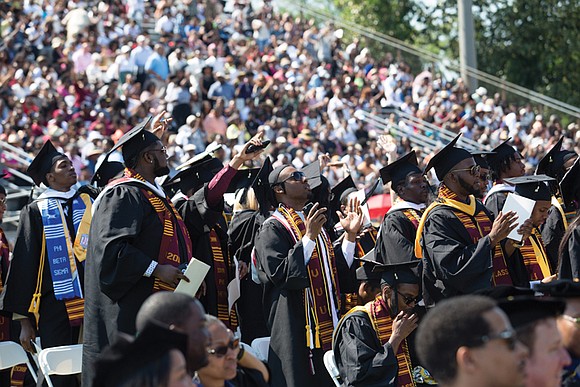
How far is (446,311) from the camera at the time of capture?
4211 millimetres

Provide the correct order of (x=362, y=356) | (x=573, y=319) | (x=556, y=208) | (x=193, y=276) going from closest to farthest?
(x=573, y=319)
(x=193, y=276)
(x=362, y=356)
(x=556, y=208)

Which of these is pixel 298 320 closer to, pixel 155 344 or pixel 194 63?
pixel 155 344

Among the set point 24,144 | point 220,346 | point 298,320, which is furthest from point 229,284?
point 24,144

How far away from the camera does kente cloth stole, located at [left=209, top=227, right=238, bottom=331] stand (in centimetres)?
892

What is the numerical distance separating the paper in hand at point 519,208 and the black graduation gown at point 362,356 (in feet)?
4.20

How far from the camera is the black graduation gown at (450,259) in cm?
740

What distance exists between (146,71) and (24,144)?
5.51 m

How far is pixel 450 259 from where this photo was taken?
7.55m

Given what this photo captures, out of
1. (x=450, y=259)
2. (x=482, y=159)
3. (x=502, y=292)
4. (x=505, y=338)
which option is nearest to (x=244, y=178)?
(x=482, y=159)

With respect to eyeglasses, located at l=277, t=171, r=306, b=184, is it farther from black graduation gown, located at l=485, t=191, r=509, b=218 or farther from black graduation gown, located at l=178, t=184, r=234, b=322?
black graduation gown, located at l=485, t=191, r=509, b=218

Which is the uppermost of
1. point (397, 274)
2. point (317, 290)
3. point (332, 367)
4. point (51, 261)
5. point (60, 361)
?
point (51, 261)

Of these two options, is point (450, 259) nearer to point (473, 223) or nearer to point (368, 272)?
point (473, 223)

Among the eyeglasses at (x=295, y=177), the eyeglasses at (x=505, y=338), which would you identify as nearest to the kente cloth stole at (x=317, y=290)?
the eyeglasses at (x=295, y=177)

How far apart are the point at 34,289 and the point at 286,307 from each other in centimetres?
209
